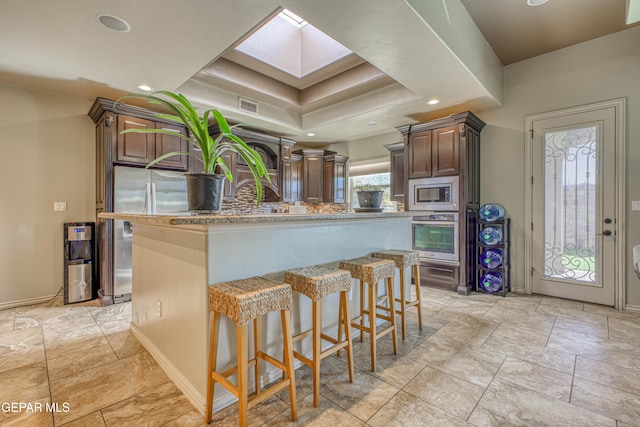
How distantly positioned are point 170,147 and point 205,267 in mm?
3025

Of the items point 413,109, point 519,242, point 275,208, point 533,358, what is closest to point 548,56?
point 413,109

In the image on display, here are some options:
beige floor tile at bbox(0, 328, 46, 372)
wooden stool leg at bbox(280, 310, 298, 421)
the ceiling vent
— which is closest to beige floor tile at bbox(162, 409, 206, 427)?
wooden stool leg at bbox(280, 310, 298, 421)

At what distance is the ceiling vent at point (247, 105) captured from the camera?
4.27 m

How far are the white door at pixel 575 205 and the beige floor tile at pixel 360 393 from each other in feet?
10.6

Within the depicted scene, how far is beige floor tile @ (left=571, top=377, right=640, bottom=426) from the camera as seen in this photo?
1.62 meters

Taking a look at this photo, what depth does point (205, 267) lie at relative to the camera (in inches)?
63.1

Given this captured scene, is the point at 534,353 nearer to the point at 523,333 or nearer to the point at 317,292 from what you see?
the point at 523,333

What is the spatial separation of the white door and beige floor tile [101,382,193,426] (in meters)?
4.30

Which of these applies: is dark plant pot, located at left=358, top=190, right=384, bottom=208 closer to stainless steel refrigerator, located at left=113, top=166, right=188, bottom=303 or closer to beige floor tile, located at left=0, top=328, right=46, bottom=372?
stainless steel refrigerator, located at left=113, top=166, right=188, bottom=303

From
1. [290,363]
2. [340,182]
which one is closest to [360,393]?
[290,363]

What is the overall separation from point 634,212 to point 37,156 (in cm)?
693

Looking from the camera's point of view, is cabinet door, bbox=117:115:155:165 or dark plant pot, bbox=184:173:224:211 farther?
cabinet door, bbox=117:115:155:165

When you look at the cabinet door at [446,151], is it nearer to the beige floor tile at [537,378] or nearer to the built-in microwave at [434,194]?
the built-in microwave at [434,194]

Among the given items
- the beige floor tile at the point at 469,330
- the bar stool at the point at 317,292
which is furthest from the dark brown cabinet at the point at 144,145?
the beige floor tile at the point at 469,330
